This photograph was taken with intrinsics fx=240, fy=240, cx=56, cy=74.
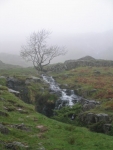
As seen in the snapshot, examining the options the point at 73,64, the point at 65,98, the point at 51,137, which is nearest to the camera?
the point at 51,137

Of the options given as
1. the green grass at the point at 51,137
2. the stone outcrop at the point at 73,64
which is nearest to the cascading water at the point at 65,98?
the green grass at the point at 51,137

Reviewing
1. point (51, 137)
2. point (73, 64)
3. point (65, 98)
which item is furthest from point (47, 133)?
point (73, 64)

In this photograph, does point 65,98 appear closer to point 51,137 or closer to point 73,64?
point 51,137

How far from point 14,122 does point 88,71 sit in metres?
48.6

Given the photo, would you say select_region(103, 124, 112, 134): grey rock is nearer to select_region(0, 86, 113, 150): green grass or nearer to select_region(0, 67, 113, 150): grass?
select_region(0, 67, 113, 150): grass

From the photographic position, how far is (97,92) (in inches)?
1791

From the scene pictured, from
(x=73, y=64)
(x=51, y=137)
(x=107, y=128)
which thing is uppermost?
(x=73, y=64)

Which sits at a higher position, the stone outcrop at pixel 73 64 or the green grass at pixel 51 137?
the stone outcrop at pixel 73 64

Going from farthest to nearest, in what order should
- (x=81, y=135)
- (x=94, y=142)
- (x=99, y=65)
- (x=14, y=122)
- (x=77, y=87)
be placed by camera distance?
(x=99, y=65) < (x=77, y=87) < (x=14, y=122) < (x=81, y=135) < (x=94, y=142)

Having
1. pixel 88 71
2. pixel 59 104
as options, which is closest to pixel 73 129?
pixel 59 104

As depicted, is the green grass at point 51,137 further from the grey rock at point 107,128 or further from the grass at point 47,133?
the grey rock at point 107,128

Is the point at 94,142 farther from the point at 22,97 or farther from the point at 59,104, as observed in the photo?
the point at 22,97

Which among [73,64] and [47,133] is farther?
[73,64]

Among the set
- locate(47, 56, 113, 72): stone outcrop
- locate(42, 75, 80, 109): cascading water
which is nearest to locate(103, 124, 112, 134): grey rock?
locate(42, 75, 80, 109): cascading water
